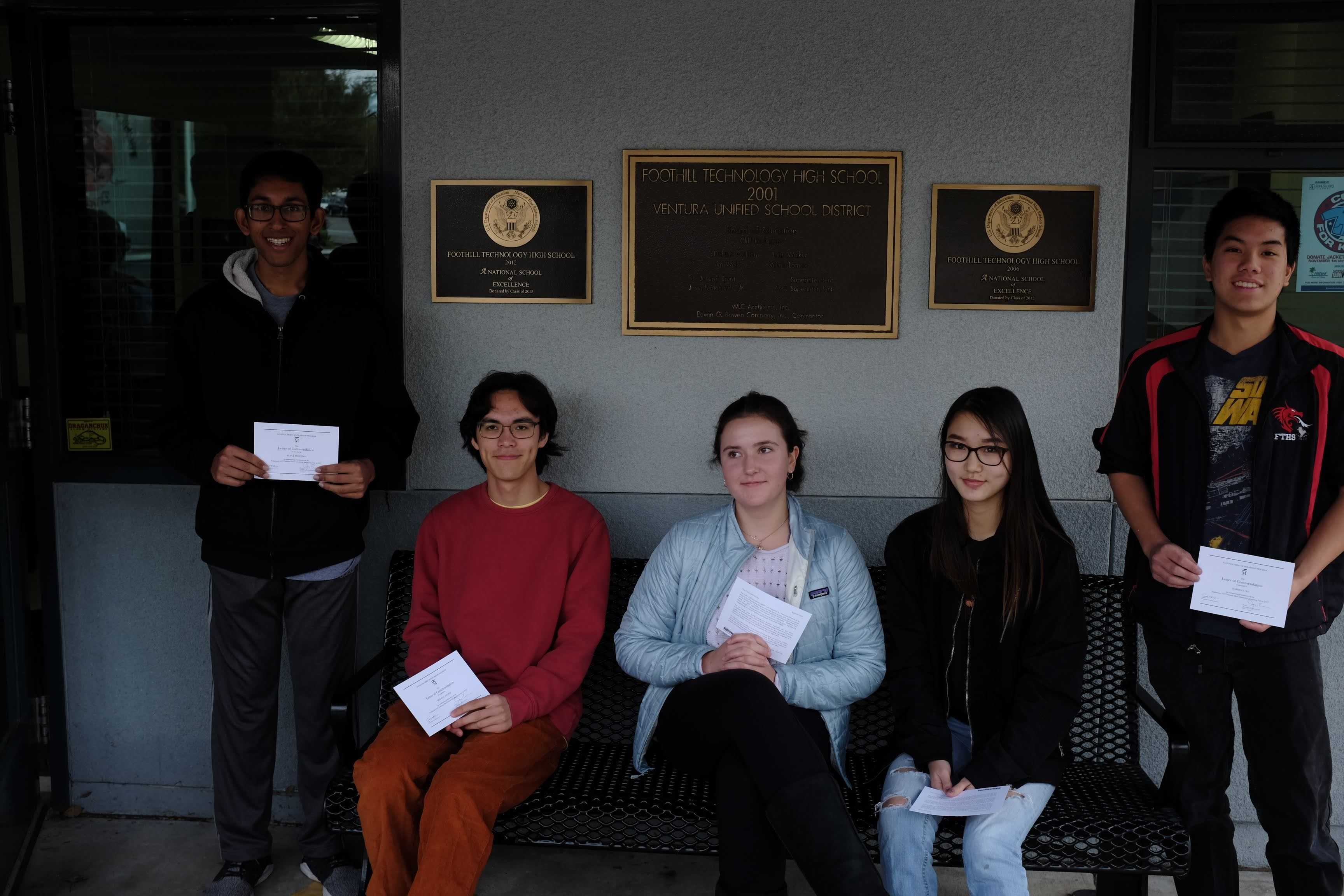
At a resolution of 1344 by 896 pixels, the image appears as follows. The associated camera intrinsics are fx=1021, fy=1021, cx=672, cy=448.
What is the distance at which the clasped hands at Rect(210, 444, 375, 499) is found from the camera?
3166 mm

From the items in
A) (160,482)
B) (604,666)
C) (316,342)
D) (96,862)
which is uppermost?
(316,342)

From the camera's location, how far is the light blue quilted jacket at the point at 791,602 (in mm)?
2969

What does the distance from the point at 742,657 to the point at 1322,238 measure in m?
2.60

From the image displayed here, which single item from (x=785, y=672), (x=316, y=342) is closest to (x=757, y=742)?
(x=785, y=672)

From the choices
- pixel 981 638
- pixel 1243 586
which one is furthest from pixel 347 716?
pixel 1243 586

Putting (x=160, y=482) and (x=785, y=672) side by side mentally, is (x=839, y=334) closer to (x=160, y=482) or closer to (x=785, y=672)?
(x=785, y=672)

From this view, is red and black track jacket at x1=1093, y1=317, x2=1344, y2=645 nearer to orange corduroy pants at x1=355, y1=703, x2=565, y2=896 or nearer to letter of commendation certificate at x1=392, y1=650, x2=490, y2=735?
orange corduroy pants at x1=355, y1=703, x2=565, y2=896

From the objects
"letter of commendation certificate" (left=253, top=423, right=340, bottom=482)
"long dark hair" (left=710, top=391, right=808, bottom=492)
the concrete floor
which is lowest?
the concrete floor

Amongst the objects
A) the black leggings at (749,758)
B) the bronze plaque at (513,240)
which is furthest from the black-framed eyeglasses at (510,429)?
the black leggings at (749,758)

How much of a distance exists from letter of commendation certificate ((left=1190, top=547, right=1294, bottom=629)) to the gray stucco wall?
889 mm

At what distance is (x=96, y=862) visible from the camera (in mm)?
3617

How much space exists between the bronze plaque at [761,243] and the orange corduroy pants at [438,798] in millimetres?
1552

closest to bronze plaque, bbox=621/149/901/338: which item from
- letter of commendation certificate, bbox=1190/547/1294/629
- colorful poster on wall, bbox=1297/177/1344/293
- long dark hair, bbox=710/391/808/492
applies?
long dark hair, bbox=710/391/808/492

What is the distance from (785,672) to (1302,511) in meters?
1.48
